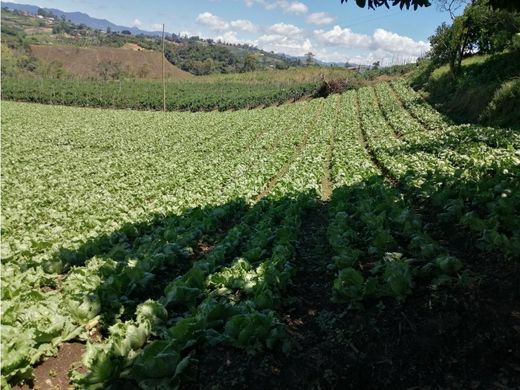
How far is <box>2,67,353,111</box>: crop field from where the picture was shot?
228 feet

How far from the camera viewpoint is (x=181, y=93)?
267 ft

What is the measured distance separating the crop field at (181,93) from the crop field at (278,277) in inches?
2152

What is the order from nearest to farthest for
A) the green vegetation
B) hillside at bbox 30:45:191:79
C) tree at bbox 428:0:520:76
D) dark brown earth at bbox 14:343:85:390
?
1. dark brown earth at bbox 14:343:85:390
2. the green vegetation
3. tree at bbox 428:0:520:76
4. hillside at bbox 30:45:191:79

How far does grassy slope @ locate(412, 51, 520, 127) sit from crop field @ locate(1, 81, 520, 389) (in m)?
7.55

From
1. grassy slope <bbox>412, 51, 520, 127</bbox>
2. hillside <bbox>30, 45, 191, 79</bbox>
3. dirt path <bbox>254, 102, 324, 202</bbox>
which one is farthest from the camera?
hillside <bbox>30, 45, 191, 79</bbox>

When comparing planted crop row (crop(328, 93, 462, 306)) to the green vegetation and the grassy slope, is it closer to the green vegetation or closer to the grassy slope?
the green vegetation

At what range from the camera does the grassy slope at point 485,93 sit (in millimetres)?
21766

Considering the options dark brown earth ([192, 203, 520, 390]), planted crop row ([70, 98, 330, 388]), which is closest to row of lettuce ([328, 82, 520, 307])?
dark brown earth ([192, 203, 520, 390])

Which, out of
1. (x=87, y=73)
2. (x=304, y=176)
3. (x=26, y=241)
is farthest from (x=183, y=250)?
(x=87, y=73)

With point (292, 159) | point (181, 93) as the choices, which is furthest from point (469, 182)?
point (181, 93)

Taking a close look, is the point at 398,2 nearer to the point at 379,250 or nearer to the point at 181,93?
the point at 379,250

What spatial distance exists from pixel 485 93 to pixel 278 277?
25700 millimetres

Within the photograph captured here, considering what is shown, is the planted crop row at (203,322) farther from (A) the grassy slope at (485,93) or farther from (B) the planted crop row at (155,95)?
(B) the planted crop row at (155,95)

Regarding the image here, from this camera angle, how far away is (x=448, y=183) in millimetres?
9891
